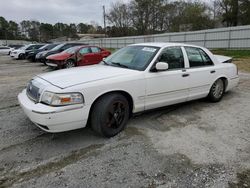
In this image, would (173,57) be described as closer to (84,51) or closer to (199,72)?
(199,72)

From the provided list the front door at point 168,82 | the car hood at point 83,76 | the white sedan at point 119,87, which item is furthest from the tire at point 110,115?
the front door at point 168,82

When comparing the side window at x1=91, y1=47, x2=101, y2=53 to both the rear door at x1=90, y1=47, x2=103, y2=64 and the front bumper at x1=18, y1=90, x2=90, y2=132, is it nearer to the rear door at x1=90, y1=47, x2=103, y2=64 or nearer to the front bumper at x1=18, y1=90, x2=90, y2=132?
the rear door at x1=90, y1=47, x2=103, y2=64

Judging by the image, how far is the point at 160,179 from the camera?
8.91 ft

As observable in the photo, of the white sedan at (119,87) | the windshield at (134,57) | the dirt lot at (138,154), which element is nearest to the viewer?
the dirt lot at (138,154)

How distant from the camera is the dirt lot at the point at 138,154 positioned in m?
2.71

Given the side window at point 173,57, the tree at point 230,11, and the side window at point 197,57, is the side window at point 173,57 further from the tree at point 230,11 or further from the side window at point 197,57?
the tree at point 230,11

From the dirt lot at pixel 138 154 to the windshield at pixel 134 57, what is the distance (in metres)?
1.07

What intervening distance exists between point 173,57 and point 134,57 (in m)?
0.80

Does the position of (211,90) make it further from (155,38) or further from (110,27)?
(110,27)

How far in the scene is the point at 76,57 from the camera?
12164 mm

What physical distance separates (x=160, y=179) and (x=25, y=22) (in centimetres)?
11177

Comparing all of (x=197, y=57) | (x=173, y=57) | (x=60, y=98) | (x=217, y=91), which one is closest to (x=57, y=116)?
(x=60, y=98)

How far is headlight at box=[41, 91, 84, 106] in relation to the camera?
3.24m

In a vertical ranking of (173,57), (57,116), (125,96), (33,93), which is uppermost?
(173,57)
